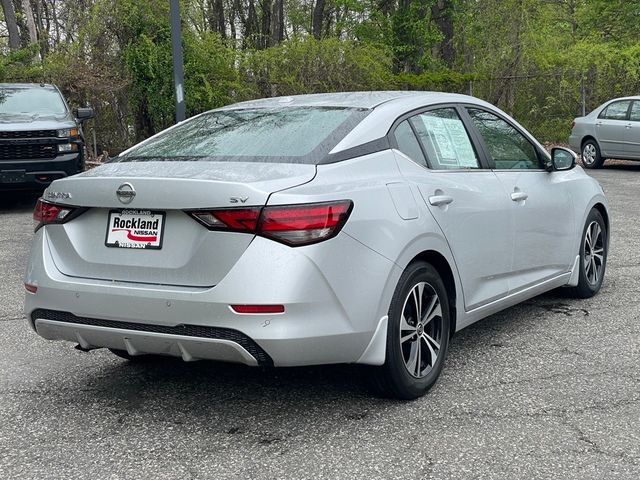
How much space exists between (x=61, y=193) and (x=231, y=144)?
846 millimetres

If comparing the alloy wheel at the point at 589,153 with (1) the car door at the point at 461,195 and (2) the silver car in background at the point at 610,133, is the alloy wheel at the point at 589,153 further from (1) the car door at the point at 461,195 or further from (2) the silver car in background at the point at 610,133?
(1) the car door at the point at 461,195

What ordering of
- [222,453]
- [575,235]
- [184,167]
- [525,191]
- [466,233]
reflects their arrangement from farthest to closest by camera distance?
[575,235] → [525,191] → [466,233] → [184,167] → [222,453]

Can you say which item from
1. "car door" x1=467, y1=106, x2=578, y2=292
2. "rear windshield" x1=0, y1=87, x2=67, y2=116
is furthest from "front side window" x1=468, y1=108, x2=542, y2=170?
"rear windshield" x1=0, y1=87, x2=67, y2=116

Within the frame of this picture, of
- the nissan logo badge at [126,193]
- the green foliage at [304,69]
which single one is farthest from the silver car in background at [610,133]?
the nissan logo badge at [126,193]

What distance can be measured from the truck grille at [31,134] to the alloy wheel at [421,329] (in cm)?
887

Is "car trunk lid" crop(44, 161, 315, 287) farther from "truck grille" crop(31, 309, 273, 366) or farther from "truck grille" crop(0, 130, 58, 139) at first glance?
"truck grille" crop(0, 130, 58, 139)

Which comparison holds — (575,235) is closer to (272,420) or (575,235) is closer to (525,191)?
(525,191)

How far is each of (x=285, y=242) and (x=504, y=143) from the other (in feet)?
7.73

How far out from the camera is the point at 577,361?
4.93 m

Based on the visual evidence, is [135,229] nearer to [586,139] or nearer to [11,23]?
[586,139]

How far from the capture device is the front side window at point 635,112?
57.0 feet

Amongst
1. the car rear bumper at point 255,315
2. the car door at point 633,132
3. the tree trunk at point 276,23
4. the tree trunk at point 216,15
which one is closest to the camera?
the car rear bumper at point 255,315

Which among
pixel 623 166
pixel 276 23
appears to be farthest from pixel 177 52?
pixel 276 23

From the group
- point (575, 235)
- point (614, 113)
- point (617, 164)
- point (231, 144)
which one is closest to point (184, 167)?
point (231, 144)
